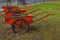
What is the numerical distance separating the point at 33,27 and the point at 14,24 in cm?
130

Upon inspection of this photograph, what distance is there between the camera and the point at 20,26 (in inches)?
343

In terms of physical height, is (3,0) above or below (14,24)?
below

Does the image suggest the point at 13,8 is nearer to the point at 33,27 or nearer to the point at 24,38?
the point at 33,27

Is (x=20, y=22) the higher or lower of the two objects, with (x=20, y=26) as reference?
higher

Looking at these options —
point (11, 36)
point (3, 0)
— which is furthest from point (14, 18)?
point (3, 0)

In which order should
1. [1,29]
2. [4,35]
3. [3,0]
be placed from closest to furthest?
1. [4,35]
2. [1,29]
3. [3,0]

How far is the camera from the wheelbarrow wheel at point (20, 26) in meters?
8.53

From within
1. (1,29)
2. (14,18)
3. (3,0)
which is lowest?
(3,0)

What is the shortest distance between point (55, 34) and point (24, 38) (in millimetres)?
1167

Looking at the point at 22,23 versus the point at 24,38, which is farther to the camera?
the point at 22,23

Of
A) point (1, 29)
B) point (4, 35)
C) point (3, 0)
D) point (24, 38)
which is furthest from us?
point (3, 0)

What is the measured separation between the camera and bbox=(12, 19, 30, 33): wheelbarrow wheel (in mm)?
8531

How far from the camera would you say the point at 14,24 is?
8.55 m

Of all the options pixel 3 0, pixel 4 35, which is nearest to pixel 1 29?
pixel 4 35
